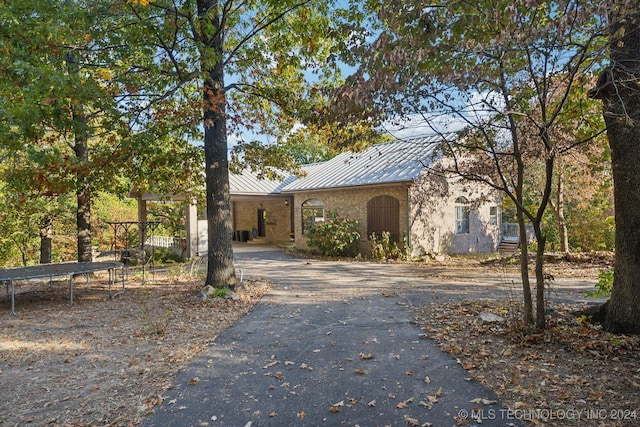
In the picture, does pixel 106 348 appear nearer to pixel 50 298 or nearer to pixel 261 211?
pixel 50 298

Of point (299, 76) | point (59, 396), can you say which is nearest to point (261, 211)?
point (299, 76)

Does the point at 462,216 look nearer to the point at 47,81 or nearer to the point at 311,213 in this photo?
the point at 311,213

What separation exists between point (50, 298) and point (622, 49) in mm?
10912

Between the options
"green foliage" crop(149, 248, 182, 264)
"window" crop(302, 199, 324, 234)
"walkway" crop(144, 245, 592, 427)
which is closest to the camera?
"walkway" crop(144, 245, 592, 427)

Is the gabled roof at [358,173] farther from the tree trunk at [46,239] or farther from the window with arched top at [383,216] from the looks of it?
the tree trunk at [46,239]

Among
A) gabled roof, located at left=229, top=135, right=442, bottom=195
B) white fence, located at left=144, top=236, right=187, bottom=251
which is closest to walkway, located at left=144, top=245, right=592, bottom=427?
gabled roof, located at left=229, top=135, right=442, bottom=195

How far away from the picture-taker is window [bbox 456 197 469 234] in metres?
16.2

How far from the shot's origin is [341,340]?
506 centimetres

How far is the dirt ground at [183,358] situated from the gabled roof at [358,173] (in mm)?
7314

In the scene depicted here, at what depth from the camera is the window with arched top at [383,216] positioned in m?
14.4

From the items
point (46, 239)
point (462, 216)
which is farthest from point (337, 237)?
point (46, 239)

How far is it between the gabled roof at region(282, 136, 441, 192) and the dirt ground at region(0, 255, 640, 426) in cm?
766

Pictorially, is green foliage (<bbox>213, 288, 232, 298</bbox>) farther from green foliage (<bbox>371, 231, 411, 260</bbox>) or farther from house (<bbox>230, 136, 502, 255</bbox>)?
Result: green foliage (<bbox>371, 231, 411, 260</bbox>)

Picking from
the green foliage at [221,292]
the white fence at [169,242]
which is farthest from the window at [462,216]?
the white fence at [169,242]
